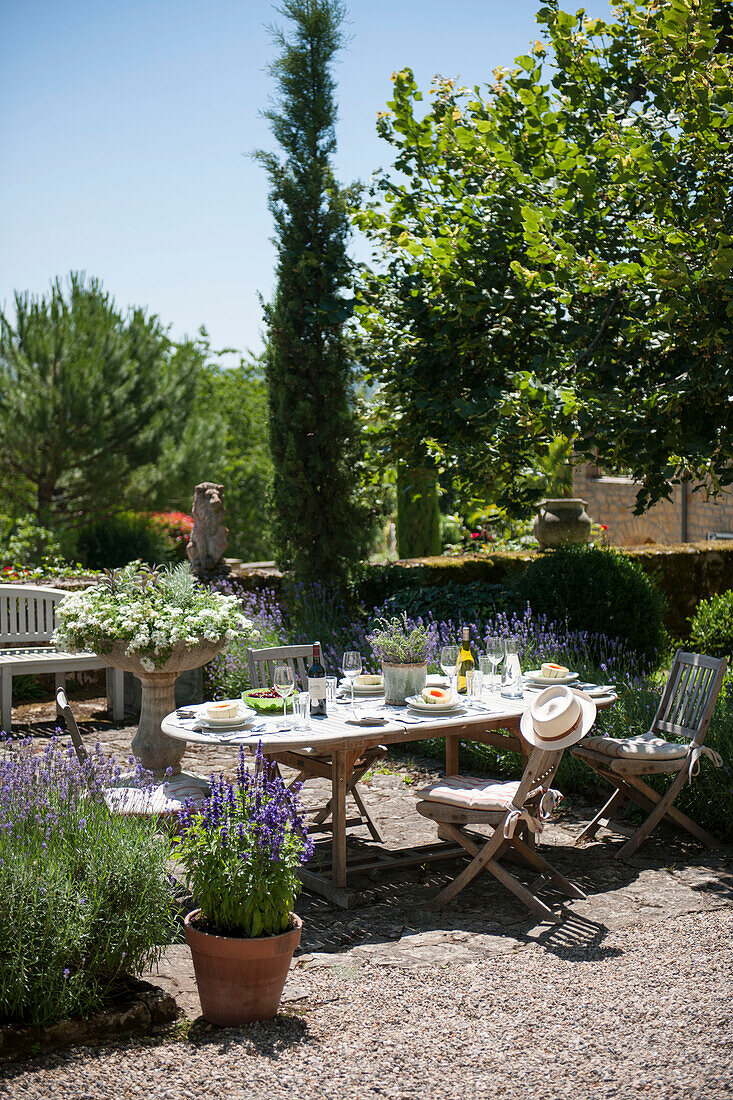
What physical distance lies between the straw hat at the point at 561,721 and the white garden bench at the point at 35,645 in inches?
192

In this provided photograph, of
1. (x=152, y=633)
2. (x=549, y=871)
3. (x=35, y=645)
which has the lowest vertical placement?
(x=549, y=871)

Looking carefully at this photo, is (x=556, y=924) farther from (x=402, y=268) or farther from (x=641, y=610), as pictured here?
(x=402, y=268)

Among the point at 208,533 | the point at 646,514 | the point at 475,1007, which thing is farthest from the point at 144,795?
the point at 646,514

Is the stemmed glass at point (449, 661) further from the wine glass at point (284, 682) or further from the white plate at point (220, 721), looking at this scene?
the white plate at point (220, 721)

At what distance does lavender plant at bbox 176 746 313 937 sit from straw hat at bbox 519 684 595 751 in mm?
1282

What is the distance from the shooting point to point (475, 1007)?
341 centimetres

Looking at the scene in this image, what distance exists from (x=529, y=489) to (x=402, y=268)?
2563mm

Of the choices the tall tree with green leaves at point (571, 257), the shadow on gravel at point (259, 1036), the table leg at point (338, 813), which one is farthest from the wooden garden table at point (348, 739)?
the tall tree with green leaves at point (571, 257)

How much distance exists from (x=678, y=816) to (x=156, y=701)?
284 cm

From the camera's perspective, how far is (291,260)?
9.49 metres

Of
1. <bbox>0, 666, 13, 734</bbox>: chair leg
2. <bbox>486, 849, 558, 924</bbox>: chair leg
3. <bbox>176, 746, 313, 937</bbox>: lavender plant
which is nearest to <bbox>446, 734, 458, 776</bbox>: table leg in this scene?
<bbox>486, 849, 558, 924</bbox>: chair leg

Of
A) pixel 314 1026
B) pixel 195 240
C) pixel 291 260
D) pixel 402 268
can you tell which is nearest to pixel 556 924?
pixel 314 1026

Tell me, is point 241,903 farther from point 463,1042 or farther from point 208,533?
point 208,533

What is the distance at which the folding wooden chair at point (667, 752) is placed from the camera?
5.13m
